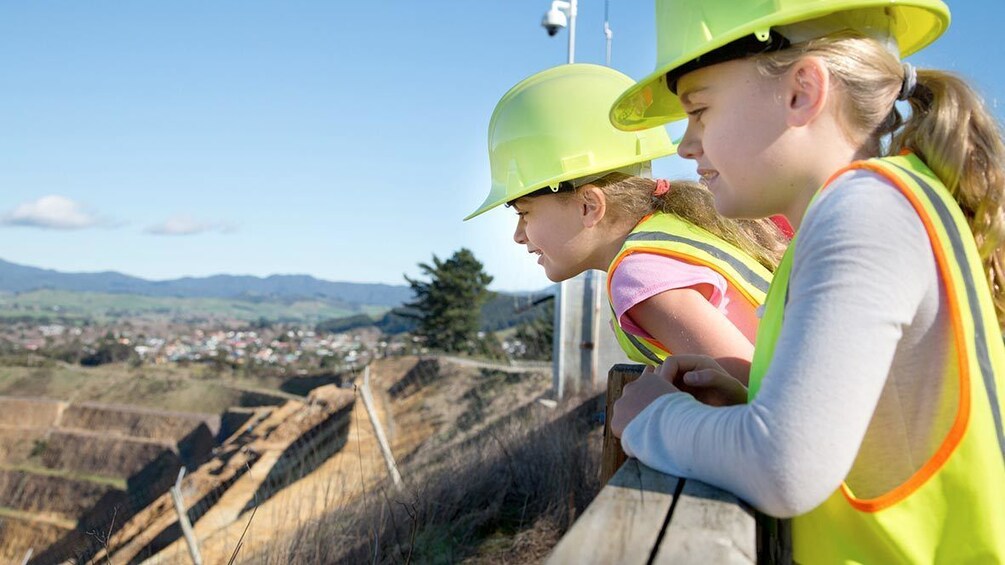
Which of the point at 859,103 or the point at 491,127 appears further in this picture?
the point at 491,127

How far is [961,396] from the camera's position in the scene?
100 cm

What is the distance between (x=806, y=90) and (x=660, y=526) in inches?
25.8

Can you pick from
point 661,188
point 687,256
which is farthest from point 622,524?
point 661,188

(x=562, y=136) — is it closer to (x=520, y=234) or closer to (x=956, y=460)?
(x=520, y=234)

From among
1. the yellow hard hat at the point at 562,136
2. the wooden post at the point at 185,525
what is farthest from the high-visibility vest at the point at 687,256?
the wooden post at the point at 185,525

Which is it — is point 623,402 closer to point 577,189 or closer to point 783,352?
point 783,352

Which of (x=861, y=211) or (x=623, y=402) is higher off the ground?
(x=861, y=211)

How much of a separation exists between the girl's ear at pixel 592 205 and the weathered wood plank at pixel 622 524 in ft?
4.72

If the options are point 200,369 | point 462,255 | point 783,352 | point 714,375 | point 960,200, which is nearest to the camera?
point 783,352

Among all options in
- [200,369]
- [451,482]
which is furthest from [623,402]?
[200,369]

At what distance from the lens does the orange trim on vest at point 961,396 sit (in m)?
1.00

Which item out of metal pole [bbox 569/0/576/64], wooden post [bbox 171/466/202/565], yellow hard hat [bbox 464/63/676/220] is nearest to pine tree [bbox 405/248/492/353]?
metal pole [bbox 569/0/576/64]

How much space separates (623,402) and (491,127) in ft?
5.40

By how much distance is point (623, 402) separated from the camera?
4.42ft
